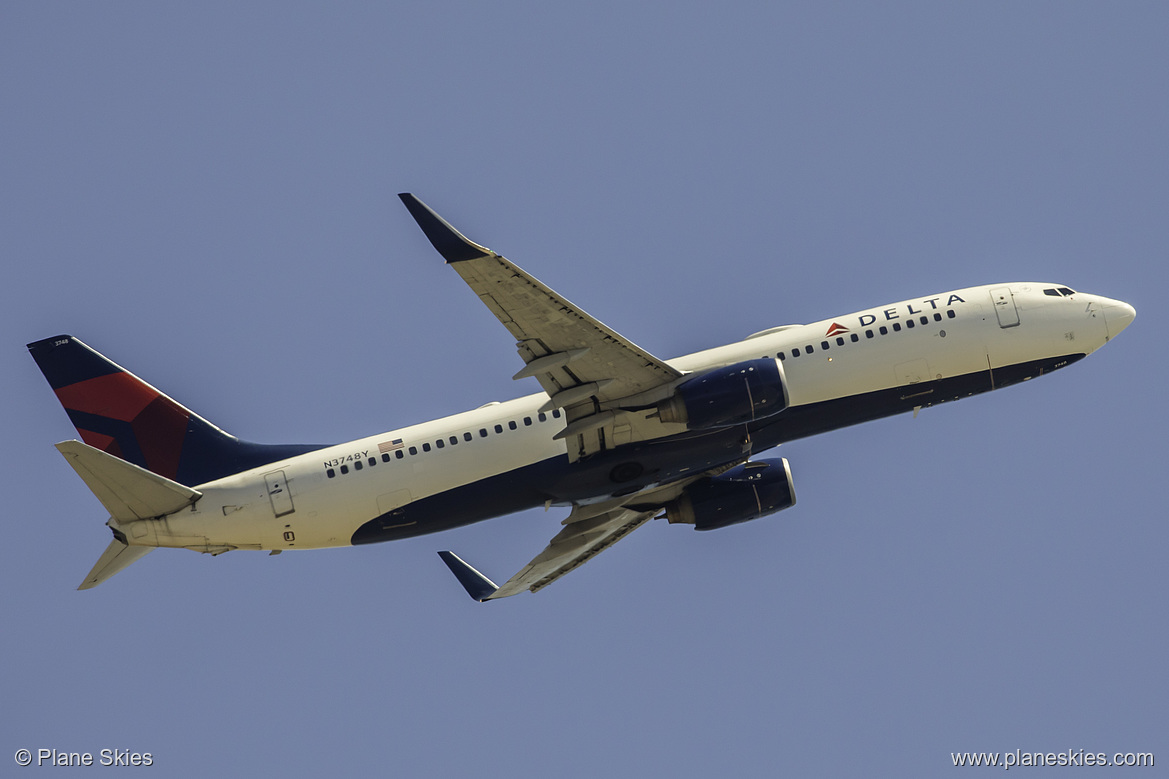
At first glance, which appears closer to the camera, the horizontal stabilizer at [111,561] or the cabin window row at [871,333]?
the horizontal stabilizer at [111,561]

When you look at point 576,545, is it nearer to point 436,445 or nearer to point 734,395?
point 436,445

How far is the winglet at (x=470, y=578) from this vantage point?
49188 mm

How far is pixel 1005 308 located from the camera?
44.9 metres

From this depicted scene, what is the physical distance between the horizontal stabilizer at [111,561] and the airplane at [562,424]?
72 mm

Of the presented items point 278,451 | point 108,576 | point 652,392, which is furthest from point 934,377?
point 108,576

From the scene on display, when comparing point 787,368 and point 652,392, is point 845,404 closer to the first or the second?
point 787,368

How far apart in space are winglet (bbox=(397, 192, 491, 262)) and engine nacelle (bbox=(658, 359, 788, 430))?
29.0ft

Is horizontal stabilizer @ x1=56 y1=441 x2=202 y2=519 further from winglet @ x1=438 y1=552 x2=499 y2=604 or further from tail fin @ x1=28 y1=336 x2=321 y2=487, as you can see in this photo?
winglet @ x1=438 y1=552 x2=499 y2=604

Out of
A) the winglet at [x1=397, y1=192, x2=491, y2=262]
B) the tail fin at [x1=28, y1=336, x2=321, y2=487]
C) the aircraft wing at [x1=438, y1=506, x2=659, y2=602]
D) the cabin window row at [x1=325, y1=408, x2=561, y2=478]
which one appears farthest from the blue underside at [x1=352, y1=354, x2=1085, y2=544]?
the winglet at [x1=397, y1=192, x2=491, y2=262]

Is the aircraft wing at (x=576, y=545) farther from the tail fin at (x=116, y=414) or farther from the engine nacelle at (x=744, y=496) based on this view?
the tail fin at (x=116, y=414)

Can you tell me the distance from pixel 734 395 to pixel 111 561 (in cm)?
→ 2063

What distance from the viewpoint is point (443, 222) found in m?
34.7

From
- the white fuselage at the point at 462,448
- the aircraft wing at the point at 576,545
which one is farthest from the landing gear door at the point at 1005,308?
the aircraft wing at the point at 576,545

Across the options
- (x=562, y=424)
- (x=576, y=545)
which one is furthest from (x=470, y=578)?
(x=562, y=424)
